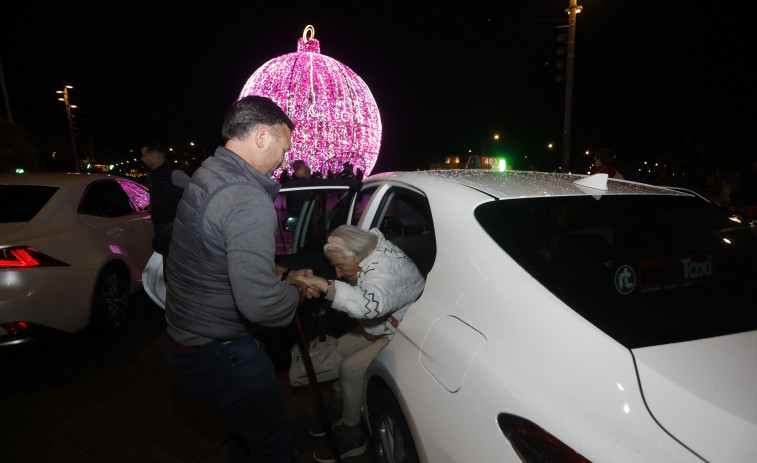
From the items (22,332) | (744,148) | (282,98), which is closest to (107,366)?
(22,332)

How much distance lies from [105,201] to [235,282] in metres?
4.19

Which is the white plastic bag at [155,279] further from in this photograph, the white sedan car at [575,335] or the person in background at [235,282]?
the white sedan car at [575,335]

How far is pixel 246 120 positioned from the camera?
1.59 m

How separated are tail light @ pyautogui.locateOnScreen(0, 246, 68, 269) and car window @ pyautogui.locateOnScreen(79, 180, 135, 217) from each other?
850 millimetres

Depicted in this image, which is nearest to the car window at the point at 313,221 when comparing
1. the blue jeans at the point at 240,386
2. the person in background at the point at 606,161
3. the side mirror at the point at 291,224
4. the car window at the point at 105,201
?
the side mirror at the point at 291,224

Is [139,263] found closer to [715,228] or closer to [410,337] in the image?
[410,337]

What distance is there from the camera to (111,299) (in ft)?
13.9

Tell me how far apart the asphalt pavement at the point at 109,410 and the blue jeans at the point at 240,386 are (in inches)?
35.8

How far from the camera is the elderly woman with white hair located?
208 centimetres

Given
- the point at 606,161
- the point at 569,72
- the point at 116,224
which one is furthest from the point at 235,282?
the point at 569,72

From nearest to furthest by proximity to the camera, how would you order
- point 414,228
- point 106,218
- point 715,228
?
point 715,228
point 414,228
point 106,218

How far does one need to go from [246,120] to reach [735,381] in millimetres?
1768

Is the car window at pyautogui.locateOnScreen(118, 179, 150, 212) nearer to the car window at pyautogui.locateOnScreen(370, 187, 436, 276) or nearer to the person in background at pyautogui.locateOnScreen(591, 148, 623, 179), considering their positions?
the car window at pyautogui.locateOnScreen(370, 187, 436, 276)

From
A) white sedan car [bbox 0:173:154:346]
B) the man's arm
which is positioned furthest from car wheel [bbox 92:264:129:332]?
the man's arm
